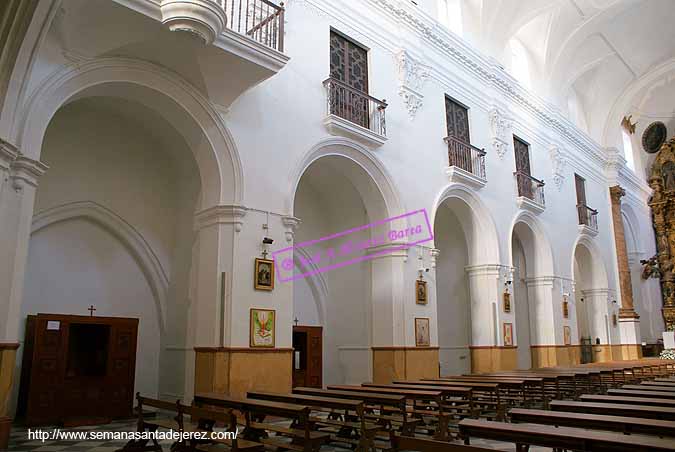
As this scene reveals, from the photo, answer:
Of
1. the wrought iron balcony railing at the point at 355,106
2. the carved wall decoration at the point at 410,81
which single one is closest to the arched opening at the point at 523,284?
the carved wall decoration at the point at 410,81

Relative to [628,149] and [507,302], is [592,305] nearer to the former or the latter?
[507,302]

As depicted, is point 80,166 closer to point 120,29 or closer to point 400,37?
point 120,29

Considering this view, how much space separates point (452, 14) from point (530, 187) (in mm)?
6269

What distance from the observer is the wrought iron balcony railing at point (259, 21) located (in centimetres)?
971

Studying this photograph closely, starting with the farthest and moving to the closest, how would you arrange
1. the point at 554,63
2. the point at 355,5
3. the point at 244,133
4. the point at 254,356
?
the point at 554,63 → the point at 355,5 → the point at 244,133 → the point at 254,356

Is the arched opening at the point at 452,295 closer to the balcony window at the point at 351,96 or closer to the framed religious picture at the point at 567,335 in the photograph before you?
the framed religious picture at the point at 567,335

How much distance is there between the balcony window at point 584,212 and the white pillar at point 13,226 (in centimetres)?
2052

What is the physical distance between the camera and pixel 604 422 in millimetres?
4980

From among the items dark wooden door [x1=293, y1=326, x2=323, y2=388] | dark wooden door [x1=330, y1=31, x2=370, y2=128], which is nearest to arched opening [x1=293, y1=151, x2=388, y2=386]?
dark wooden door [x1=293, y1=326, x2=323, y2=388]

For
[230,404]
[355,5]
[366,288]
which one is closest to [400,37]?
[355,5]

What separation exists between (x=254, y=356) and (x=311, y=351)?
4.48 m

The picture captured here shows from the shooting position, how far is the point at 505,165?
58.7 ft

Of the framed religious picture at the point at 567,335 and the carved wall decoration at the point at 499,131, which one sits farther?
the framed religious picture at the point at 567,335

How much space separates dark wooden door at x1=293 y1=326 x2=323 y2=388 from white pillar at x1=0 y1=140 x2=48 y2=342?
7493 millimetres
